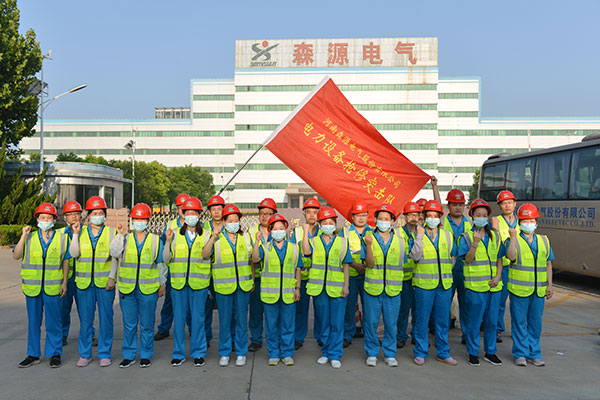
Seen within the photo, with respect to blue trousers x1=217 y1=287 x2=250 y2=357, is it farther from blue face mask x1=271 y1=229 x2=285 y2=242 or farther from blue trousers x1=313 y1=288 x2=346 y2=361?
blue trousers x1=313 y1=288 x2=346 y2=361

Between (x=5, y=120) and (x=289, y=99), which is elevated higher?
(x=289, y=99)

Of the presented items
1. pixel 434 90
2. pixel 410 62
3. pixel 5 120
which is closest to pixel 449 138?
pixel 434 90

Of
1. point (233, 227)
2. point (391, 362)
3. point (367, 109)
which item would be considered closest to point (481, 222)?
point (391, 362)

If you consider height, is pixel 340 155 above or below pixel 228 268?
above

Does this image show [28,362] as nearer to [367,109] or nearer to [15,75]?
[15,75]

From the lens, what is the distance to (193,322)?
16.8 feet

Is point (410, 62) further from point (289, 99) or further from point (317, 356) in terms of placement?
point (317, 356)

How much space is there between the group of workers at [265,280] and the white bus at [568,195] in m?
5.79

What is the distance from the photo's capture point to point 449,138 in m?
65.8

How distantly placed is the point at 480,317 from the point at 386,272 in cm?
118

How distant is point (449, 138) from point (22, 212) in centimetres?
5790

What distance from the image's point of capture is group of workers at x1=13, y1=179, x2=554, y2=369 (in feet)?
16.6

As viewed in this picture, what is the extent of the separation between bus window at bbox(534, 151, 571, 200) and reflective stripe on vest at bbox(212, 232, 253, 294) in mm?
8659

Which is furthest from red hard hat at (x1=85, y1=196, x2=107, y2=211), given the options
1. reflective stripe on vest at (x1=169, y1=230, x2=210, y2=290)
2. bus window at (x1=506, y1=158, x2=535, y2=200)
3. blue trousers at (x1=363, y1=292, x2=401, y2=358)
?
bus window at (x1=506, y1=158, x2=535, y2=200)
